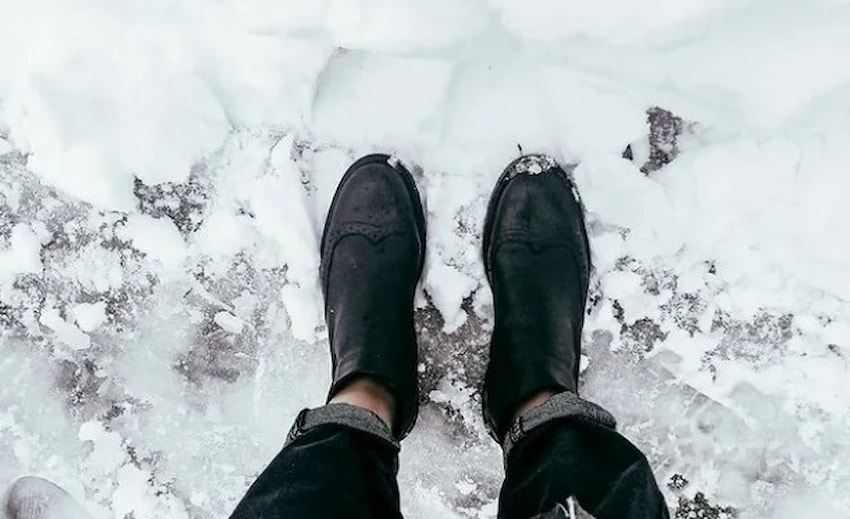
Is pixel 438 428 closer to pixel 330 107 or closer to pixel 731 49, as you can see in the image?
pixel 330 107

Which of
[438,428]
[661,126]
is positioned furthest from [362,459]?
[661,126]

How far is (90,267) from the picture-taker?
144 cm

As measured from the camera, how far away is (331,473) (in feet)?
3.45

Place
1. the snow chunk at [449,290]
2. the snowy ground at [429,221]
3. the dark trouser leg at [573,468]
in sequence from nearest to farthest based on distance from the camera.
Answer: the dark trouser leg at [573,468], the snowy ground at [429,221], the snow chunk at [449,290]

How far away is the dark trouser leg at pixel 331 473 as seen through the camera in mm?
1007

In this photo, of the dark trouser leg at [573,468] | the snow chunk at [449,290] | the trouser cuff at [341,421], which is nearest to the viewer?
the dark trouser leg at [573,468]

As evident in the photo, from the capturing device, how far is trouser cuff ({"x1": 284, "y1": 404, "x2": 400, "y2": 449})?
113cm

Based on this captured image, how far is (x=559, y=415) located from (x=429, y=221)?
440 mm

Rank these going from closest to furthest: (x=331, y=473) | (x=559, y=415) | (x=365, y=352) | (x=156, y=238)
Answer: (x=331, y=473) → (x=559, y=415) → (x=365, y=352) → (x=156, y=238)

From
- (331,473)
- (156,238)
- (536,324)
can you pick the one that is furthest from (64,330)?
(536,324)

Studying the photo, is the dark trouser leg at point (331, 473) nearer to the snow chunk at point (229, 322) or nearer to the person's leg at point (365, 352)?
the person's leg at point (365, 352)

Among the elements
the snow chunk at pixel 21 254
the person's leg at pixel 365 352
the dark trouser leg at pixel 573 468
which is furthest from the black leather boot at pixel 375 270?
the snow chunk at pixel 21 254

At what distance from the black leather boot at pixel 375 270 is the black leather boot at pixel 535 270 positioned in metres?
0.14

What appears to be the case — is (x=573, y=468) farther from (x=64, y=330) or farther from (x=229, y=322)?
(x=64, y=330)
